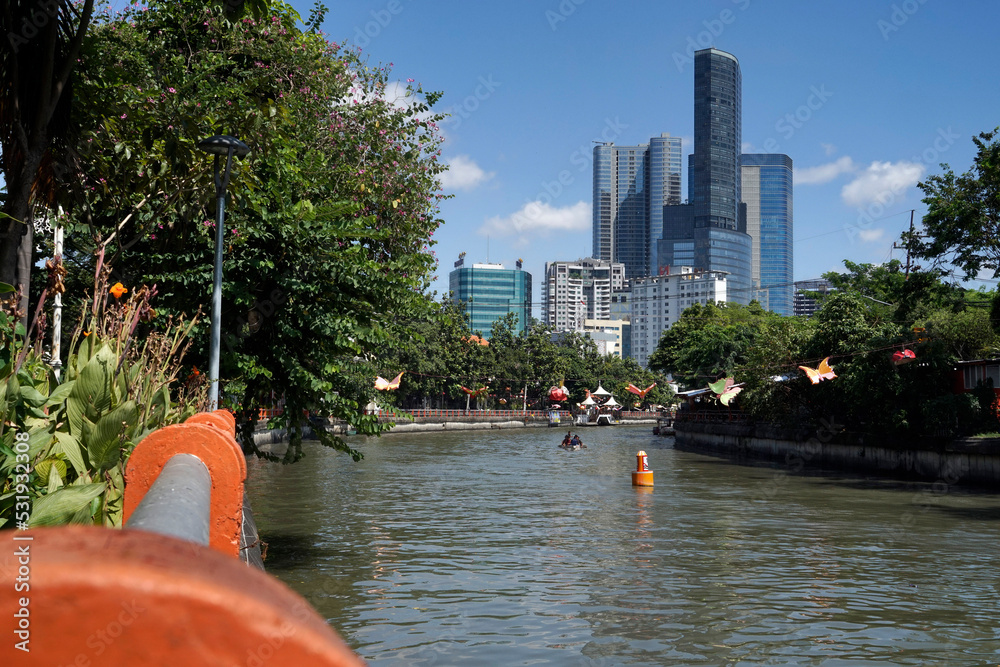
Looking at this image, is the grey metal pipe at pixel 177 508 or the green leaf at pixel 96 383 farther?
the green leaf at pixel 96 383

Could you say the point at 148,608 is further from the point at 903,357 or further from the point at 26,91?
the point at 903,357

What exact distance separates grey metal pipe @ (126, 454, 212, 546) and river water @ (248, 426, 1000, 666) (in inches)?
281

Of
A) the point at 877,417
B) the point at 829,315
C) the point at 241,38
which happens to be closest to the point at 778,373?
the point at 829,315

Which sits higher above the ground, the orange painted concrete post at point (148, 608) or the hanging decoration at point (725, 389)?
the hanging decoration at point (725, 389)

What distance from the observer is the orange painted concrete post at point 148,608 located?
2.11 ft

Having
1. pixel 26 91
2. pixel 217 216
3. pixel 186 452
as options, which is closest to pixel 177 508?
pixel 186 452

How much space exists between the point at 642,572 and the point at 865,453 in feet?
78.6

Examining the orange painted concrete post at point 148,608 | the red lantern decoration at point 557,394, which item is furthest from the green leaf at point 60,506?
the red lantern decoration at point 557,394

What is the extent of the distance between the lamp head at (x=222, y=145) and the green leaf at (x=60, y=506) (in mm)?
7912

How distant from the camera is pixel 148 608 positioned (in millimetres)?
655

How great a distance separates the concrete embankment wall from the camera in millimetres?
27109

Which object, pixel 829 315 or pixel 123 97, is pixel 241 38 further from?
pixel 829 315

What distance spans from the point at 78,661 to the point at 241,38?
18.0m

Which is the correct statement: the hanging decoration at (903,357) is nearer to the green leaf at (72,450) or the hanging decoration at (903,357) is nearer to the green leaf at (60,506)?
the green leaf at (72,450)
